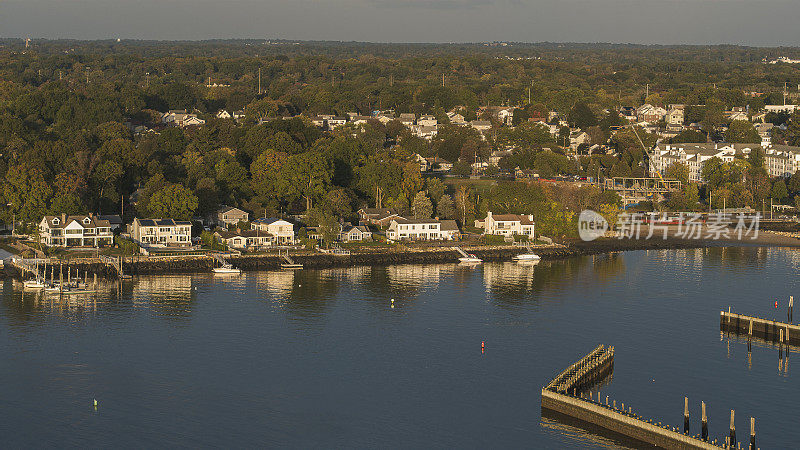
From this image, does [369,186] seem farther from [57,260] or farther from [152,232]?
[57,260]

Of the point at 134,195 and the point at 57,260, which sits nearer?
the point at 57,260

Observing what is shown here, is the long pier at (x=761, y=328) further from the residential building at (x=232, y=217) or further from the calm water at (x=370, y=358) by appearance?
the residential building at (x=232, y=217)

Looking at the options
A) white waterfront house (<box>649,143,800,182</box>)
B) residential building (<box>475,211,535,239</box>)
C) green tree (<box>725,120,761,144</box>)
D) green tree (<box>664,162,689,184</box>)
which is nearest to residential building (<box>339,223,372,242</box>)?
residential building (<box>475,211,535,239</box>)

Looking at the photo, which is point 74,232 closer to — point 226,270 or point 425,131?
point 226,270

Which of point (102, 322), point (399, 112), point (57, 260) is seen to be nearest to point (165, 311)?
point (102, 322)

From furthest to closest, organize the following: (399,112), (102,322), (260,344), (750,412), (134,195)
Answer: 1. (399,112)
2. (134,195)
3. (102,322)
4. (260,344)
5. (750,412)

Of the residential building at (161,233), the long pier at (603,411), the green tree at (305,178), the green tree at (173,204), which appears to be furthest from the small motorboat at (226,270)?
the long pier at (603,411)
